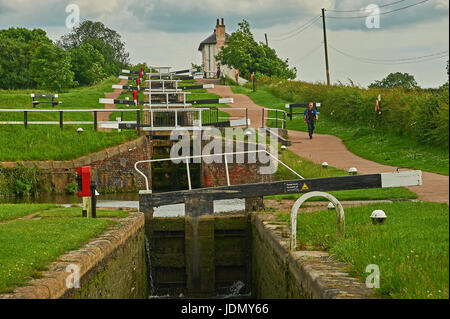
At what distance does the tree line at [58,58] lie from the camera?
5100 centimetres

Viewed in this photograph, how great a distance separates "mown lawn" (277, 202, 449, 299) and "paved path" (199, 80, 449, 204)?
151 cm

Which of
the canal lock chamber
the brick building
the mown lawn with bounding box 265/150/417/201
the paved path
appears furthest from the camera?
the brick building

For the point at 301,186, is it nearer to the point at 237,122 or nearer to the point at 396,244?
the point at 396,244

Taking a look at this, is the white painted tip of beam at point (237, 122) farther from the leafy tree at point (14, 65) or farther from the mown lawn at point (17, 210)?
the leafy tree at point (14, 65)

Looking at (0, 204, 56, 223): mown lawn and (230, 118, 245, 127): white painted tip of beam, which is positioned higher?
(230, 118, 245, 127): white painted tip of beam

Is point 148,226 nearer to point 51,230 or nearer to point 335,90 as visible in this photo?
point 51,230

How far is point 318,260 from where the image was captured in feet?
24.0

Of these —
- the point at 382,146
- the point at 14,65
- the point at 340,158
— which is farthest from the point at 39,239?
the point at 14,65

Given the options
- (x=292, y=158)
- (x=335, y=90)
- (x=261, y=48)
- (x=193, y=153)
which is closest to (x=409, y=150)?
(x=292, y=158)

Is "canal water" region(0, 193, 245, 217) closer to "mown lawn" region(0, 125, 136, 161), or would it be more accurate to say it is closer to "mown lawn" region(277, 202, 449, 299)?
"mown lawn" region(0, 125, 136, 161)

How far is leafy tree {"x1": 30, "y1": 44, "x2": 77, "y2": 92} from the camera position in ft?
163

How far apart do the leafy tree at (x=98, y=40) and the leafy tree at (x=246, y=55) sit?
2451 cm

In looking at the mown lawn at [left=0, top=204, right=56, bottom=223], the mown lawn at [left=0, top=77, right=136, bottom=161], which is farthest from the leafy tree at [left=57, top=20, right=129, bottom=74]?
the mown lawn at [left=0, top=204, right=56, bottom=223]
